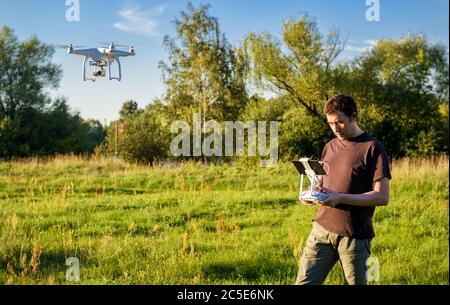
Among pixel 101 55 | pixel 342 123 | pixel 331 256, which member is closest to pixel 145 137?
pixel 101 55

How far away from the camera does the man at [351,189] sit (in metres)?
2.82

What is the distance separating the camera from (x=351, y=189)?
2.90 meters

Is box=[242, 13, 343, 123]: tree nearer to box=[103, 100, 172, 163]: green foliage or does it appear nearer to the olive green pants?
box=[103, 100, 172, 163]: green foliage

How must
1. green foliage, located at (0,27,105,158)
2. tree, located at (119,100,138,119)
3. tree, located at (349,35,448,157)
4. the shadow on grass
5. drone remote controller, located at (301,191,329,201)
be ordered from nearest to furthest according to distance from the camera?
drone remote controller, located at (301,191,329,201)
the shadow on grass
tree, located at (119,100,138,119)
tree, located at (349,35,448,157)
green foliage, located at (0,27,105,158)

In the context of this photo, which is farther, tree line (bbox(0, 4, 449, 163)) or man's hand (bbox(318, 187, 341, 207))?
tree line (bbox(0, 4, 449, 163))

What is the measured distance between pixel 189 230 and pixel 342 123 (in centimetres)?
365

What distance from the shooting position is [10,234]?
521cm

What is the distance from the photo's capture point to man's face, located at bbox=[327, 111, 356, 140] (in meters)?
2.87

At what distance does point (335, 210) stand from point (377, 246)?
115 inches

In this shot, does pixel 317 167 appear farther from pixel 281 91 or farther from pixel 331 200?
pixel 281 91

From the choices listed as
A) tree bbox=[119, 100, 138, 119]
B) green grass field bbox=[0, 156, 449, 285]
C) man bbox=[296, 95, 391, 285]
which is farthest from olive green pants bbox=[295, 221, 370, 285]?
tree bbox=[119, 100, 138, 119]

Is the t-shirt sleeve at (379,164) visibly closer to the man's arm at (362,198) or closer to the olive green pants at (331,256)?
the man's arm at (362,198)
